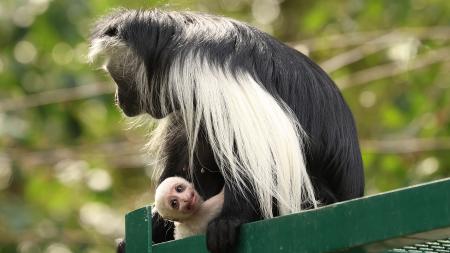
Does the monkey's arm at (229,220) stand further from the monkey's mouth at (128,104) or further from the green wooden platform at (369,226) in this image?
the monkey's mouth at (128,104)

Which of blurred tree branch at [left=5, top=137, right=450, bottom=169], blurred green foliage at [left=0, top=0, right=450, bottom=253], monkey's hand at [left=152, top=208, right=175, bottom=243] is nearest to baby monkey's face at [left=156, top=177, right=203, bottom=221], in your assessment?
monkey's hand at [left=152, top=208, right=175, bottom=243]

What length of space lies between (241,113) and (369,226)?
96cm

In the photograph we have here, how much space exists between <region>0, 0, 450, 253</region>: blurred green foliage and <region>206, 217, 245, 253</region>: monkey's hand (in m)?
2.97

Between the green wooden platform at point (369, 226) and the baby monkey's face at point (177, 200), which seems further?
the baby monkey's face at point (177, 200)

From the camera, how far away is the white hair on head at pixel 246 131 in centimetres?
254

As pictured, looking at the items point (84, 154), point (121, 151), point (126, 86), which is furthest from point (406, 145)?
point (126, 86)

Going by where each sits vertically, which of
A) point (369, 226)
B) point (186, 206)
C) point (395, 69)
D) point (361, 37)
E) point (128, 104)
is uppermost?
point (361, 37)

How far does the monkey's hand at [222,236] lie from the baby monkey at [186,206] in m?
0.40

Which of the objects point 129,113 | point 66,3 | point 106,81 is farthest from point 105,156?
point 129,113

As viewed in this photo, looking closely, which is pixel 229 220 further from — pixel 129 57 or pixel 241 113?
pixel 129 57

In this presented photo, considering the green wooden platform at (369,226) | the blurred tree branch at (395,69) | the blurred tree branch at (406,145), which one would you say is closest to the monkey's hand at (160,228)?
the green wooden platform at (369,226)

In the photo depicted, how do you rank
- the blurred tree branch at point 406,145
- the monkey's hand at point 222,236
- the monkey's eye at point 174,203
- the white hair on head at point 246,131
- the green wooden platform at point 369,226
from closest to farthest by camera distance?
the green wooden platform at point 369,226
the monkey's hand at point 222,236
the white hair on head at point 246,131
the monkey's eye at point 174,203
the blurred tree branch at point 406,145

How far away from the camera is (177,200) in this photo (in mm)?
2643

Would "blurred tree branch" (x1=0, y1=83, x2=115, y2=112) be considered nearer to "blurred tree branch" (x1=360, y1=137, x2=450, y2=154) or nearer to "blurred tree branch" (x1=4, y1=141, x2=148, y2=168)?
"blurred tree branch" (x1=4, y1=141, x2=148, y2=168)
